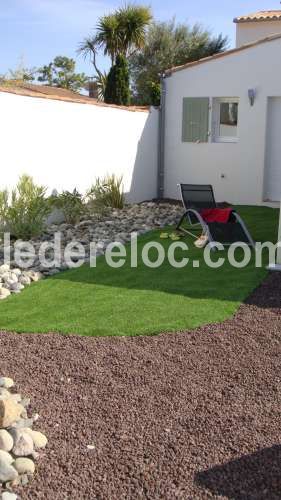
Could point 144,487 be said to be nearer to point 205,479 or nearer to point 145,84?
point 205,479

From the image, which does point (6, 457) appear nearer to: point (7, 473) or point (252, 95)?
point (7, 473)

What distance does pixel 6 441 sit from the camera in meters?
3.54

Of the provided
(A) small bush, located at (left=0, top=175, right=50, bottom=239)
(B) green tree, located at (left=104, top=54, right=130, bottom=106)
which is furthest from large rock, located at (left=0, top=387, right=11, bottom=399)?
(B) green tree, located at (left=104, top=54, right=130, bottom=106)

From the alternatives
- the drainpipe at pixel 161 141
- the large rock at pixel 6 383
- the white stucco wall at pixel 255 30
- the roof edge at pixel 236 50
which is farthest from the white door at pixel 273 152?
the large rock at pixel 6 383

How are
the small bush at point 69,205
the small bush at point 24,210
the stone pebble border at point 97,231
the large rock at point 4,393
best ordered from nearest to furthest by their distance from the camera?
the large rock at point 4,393
the stone pebble border at point 97,231
the small bush at point 24,210
the small bush at point 69,205

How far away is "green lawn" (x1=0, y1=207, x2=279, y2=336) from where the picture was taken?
18.8 feet

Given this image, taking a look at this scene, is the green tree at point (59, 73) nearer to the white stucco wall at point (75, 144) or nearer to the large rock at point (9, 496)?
the white stucco wall at point (75, 144)

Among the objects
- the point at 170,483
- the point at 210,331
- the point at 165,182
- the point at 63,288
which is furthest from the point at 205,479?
the point at 165,182

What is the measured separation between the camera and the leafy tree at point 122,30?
2103 centimetres

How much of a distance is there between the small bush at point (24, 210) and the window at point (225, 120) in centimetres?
612

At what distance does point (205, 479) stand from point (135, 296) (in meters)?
3.42

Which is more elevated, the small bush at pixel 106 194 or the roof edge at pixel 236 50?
the roof edge at pixel 236 50

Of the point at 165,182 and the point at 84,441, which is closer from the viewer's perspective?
the point at 84,441

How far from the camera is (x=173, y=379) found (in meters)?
4.64
